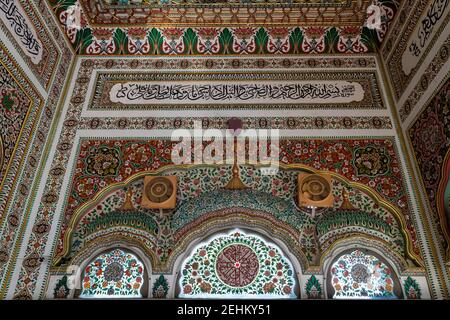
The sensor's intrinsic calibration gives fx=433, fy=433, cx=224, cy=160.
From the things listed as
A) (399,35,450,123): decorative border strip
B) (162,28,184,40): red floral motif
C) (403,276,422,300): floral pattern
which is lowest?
(403,276,422,300): floral pattern

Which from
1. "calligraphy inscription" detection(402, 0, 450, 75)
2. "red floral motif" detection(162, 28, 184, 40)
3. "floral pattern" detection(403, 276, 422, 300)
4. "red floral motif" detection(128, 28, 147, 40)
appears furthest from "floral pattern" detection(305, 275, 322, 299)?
"red floral motif" detection(128, 28, 147, 40)

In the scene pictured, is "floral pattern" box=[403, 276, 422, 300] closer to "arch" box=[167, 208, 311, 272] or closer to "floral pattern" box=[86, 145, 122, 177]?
"arch" box=[167, 208, 311, 272]

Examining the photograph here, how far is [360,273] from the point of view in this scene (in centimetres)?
258

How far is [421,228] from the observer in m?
2.66

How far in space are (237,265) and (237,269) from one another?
2 cm

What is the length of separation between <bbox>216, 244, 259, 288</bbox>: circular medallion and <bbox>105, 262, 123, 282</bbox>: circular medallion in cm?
59

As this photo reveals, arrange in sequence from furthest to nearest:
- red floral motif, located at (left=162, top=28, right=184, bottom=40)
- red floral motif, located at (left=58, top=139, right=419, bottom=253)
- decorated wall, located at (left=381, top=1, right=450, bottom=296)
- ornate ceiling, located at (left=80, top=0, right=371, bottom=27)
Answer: red floral motif, located at (left=162, top=28, right=184, bottom=40) → ornate ceiling, located at (left=80, top=0, right=371, bottom=27) → red floral motif, located at (left=58, top=139, right=419, bottom=253) → decorated wall, located at (left=381, top=1, right=450, bottom=296)

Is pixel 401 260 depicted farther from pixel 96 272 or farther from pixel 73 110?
pixel 73 110

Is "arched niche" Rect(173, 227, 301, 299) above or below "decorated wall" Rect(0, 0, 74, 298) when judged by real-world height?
below

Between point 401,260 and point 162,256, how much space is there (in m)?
1.43

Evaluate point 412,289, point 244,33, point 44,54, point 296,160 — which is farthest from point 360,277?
point 44,54

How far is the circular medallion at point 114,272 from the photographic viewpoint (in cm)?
260

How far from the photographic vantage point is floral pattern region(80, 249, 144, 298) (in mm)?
2553
